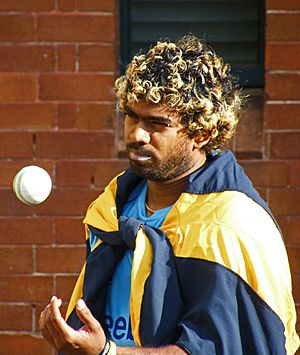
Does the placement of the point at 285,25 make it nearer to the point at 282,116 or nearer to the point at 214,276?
the point at 282,116

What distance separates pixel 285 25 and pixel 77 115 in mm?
1162

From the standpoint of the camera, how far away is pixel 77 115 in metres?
4.89

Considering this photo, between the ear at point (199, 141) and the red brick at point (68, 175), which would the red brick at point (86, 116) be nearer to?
the red brick at point (68, 175)

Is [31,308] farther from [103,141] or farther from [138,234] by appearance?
[138,234]

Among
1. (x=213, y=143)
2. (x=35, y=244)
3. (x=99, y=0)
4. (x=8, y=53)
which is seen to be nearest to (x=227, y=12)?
(x=99, y=0)

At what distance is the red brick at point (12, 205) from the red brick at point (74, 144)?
258 millimetres

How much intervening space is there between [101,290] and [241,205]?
0.57 metres

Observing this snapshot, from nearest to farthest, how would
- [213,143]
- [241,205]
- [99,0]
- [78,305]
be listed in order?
[78,305]
[241,205]
[213,143]
[99,0]

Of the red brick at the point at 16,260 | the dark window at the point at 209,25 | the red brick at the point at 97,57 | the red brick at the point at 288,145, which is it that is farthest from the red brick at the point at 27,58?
the red brick at the point at 288,145

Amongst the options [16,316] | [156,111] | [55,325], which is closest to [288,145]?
[16,316]

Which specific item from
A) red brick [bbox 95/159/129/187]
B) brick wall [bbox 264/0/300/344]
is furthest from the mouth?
brick wall [bbox 264/0/300/344]

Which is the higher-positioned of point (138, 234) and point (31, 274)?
point (138, 234)

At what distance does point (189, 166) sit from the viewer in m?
3.00

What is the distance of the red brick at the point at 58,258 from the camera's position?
4.95 meters
